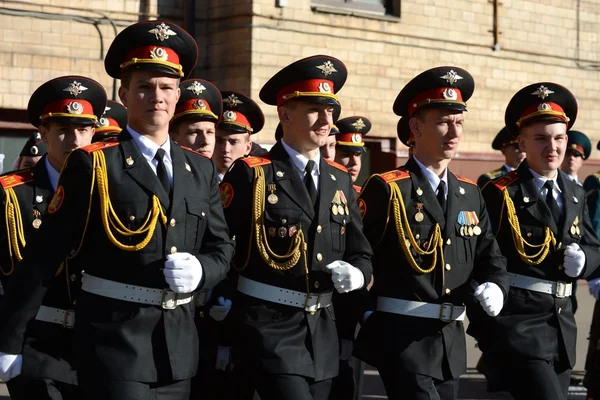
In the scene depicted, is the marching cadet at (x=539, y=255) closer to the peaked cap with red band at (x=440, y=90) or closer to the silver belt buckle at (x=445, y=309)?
the silver belt buckle at (x=445, y=309)

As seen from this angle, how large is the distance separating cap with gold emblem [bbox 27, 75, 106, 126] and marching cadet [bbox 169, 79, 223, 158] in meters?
0.70

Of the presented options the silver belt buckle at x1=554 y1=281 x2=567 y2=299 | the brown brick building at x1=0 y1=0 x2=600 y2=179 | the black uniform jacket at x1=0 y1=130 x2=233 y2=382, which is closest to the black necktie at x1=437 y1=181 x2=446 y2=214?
the silver belt buckle at x1=554 y1=281 x2=567 y2=299

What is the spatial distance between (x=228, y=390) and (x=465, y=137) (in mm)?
10740

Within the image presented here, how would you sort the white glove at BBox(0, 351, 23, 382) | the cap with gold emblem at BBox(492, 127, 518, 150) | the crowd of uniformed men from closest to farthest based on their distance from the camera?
the white glove at BBox(0, 351, 23, 382)
the crowd of uniformed men
the cap with gold emblem at BBox(492, 127, 518, 150)

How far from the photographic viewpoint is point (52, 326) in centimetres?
586

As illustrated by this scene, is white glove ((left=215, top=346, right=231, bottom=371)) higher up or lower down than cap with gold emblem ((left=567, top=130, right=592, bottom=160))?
lower down

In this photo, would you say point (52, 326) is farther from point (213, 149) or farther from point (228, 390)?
point (213, 149)

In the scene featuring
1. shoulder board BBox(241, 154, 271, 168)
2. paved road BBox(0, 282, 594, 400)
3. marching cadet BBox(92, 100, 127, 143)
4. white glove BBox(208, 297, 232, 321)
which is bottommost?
paved road BBox(0, 282, 594, 400)

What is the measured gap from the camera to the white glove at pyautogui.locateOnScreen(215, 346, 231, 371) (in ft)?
21.7

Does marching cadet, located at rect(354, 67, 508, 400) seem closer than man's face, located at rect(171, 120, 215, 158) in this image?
Yes

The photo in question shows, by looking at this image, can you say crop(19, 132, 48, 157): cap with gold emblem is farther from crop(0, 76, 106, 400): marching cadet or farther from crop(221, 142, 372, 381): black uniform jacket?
crop(221, 142, 372, 381): black uniform jacket

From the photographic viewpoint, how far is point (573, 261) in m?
6.54

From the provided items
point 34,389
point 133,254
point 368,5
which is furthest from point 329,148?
point 368,5

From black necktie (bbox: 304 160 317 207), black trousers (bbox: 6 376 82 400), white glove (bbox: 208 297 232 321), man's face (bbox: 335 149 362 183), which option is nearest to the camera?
black trousers (bbox: 6 376 82 400)
